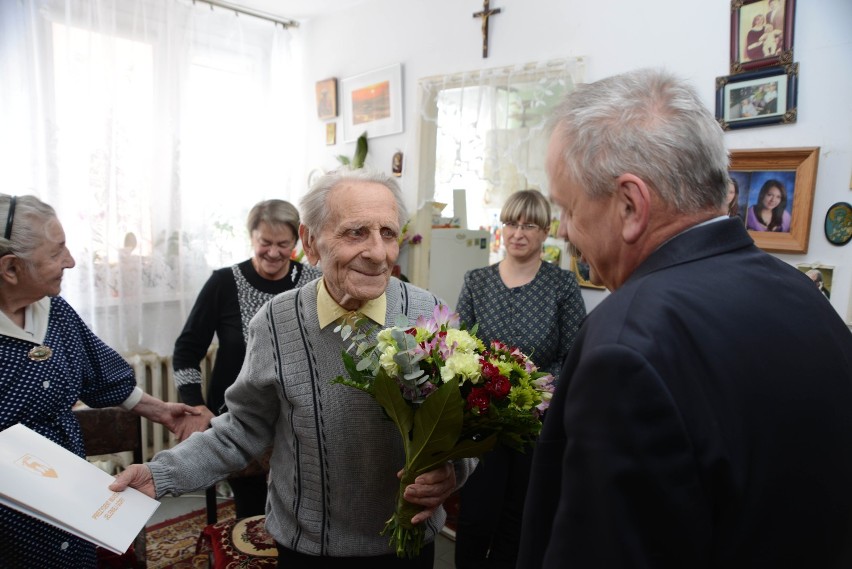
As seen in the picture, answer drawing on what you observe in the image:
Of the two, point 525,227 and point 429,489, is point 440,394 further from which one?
point 525,227

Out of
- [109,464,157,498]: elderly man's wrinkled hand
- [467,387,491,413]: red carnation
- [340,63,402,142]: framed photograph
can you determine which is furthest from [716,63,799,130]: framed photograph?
[109,464,157,498]: elderly man's wrinkled hand

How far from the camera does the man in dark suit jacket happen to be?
0.61 meters

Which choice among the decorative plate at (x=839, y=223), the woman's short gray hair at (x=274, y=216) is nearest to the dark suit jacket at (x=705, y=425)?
the decorative plate at (x=839, y=223)

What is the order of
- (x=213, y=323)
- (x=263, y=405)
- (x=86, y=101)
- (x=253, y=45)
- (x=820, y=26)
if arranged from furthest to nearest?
(x=253, y=45) → (x=86, y=101) → (x=213, y=323) → (x=820, y=26) → (x=263, y=405)

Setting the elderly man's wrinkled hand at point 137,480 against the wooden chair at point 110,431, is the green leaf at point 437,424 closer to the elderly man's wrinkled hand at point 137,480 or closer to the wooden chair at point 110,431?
the elderly man's wrinkled hand at point 137,480

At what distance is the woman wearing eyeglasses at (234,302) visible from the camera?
2.59m

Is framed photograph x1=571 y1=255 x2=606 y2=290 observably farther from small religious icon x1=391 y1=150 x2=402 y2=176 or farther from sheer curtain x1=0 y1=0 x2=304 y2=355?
sheer curtain x1=0 y1=0 x2=304 y2=355

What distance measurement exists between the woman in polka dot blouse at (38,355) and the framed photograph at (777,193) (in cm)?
263

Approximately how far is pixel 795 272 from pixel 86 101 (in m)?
3.89

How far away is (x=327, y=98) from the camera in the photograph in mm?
4547

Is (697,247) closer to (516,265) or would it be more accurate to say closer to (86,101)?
(516,265)

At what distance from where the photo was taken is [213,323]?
8.61 ft

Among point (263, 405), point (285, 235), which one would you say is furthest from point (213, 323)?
point (263, 405)

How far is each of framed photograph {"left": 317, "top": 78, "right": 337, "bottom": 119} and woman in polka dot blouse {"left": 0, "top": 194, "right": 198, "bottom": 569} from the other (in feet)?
10.3
